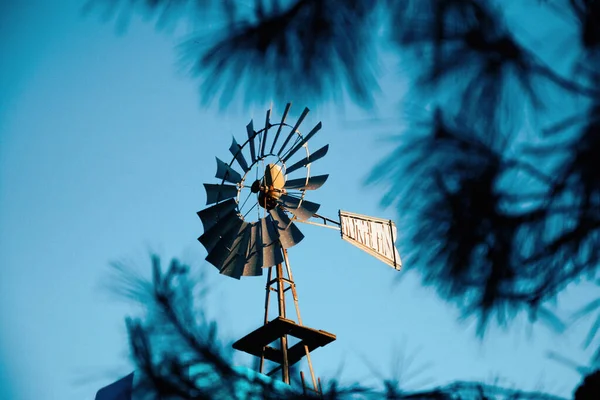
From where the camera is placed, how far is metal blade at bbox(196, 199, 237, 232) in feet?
27.5

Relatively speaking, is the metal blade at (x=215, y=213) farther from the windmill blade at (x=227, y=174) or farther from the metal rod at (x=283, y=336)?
the metal rod at (x=283, y=336)

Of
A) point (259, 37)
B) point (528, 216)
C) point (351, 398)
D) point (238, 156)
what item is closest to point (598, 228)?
point (528, 216)

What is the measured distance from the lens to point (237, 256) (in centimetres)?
828

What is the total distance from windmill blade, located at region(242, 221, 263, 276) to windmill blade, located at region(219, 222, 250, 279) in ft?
0.13

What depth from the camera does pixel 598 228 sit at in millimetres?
2756

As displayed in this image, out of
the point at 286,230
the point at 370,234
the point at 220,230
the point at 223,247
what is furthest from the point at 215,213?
the point at 370,234

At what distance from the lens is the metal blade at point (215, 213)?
8.38 metres

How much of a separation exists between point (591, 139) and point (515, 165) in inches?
11.9

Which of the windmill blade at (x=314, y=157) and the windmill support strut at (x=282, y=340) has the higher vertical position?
the windmill blade at (x=314, y=157)

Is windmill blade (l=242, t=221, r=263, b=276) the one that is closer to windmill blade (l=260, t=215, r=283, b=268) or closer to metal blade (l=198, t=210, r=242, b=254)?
windmill blade (l=260, t=215, r=283, b=268)

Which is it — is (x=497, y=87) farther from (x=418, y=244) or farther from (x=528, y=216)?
(x=418, y=244)

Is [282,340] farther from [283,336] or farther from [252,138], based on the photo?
[252,138]

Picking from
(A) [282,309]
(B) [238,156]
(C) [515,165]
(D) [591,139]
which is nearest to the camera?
(D) [591,139]

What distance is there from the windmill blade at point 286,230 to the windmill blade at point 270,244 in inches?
2.0
